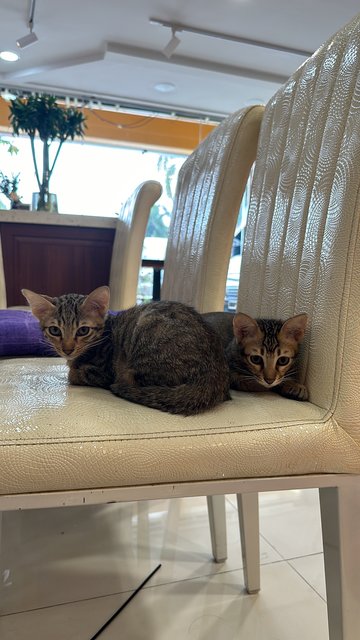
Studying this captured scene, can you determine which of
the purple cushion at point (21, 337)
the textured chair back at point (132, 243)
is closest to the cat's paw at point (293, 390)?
the purple cushion at point (21, 337)

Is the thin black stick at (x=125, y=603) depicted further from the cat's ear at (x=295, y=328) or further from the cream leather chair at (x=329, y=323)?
the cat's ear at (x=295, y=328)

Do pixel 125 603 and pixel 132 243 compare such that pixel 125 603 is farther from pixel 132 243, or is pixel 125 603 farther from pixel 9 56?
pixel 9 56

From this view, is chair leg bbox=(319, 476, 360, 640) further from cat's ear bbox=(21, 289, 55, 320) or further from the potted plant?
the potted plant

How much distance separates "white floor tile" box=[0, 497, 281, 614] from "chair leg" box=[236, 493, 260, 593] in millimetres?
103

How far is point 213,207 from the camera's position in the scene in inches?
40.3

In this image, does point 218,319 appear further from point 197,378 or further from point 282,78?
point 282,78

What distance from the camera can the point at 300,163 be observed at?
699mm

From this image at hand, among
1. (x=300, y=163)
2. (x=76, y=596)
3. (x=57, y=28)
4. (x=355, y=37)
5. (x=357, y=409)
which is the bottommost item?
(x=76, y=596)

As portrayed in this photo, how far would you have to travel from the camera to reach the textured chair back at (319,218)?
0.56m

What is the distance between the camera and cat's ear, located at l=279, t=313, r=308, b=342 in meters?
0.65

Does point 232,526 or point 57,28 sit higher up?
point 57,28

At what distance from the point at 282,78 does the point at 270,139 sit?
400cm

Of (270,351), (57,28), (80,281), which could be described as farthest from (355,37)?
(57,28)

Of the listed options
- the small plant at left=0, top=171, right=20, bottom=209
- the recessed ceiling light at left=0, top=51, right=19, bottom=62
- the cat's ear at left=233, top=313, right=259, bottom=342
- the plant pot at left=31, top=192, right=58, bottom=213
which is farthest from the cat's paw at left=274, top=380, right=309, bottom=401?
the recessed ceiling light at left=0, top=51, right=19, bottom=62
